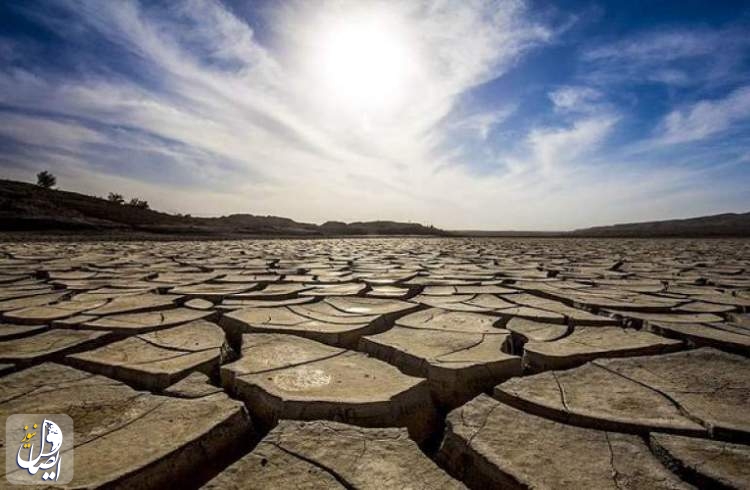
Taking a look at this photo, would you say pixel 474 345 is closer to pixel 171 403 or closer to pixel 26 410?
pixel 171 403

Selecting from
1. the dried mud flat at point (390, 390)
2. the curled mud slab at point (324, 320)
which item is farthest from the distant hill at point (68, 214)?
the curled mud slab at point (324, 320)

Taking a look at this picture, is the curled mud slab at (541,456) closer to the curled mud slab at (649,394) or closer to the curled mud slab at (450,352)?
the curled mud slab at (649,394)

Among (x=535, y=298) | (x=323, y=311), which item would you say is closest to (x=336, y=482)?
(x=323, y=311)

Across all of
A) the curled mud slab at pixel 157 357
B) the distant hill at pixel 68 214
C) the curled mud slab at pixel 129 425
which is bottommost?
the curled mud slab at pixel 129 425

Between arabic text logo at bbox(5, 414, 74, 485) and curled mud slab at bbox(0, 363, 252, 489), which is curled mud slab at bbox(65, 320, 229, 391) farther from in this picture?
arabic text logo at bbox(5, 414, 74, 485)

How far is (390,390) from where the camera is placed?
90cm

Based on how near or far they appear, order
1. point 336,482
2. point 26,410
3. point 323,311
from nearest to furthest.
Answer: point 336,482 < point 26,410 < point 323,311

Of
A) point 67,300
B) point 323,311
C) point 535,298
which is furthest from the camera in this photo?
point 535,298

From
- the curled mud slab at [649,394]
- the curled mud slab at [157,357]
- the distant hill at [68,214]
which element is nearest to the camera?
the curled mud slab at [649,394]

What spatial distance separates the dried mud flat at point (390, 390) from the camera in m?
0.64

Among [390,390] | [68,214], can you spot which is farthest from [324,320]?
[68,214]

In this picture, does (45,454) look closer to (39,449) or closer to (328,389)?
(39,449)

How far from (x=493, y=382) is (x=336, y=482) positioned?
57 centimetres

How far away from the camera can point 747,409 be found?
2.72ft
